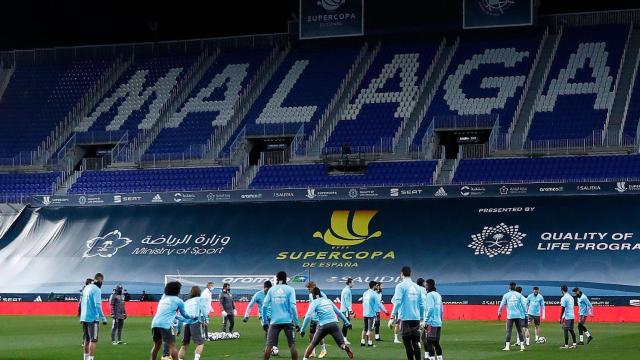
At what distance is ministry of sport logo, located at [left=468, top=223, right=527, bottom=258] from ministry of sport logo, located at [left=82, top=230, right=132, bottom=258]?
20.9m

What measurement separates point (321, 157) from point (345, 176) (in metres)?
2.67

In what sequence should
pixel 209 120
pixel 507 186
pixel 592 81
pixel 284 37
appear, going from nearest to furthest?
pixel 507 186, pixel 592 81, pixel 209 120, pixel 284 37

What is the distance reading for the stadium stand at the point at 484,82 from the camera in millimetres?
66250

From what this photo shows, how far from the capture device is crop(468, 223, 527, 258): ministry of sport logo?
188 feet

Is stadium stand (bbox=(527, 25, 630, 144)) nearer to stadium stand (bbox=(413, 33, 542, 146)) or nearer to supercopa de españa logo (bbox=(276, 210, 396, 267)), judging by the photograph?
stadium stand (bbox=(413, 33, 542, 146))

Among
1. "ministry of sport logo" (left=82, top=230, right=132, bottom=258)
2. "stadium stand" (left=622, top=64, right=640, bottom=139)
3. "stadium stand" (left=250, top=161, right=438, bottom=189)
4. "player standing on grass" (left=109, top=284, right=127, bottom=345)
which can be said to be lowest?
"player standing on grass" (left=109, top=284, right=127, bottom=345)

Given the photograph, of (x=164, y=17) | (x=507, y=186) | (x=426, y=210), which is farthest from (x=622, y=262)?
(x=164, y=17)

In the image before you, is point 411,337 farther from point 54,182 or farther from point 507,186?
point 54,182

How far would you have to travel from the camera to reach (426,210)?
60.8 m

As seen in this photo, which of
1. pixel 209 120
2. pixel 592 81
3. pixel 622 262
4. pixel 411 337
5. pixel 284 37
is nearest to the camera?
pixel 411 337

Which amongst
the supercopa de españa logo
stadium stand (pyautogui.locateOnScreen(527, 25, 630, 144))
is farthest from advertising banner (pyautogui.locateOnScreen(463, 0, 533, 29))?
the supercopa de españa logo

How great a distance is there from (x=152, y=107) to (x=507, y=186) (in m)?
28.3

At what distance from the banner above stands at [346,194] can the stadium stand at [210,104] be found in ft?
19.0

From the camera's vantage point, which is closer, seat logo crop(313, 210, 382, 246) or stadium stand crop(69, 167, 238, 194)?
seat logo crop(313, 210, 382, 246)
